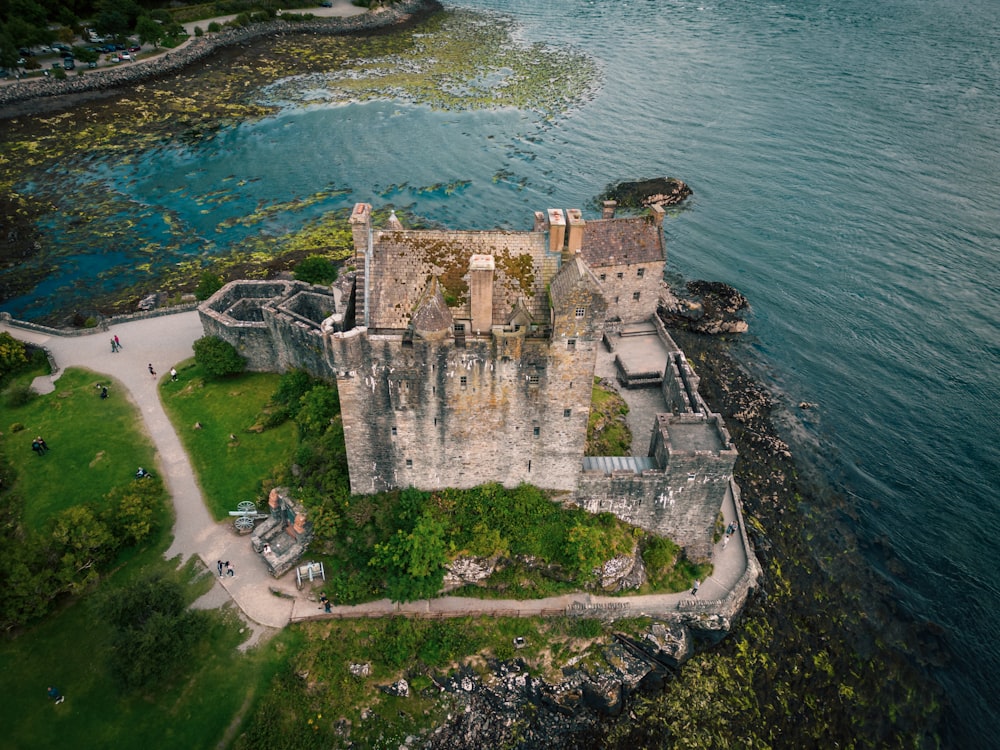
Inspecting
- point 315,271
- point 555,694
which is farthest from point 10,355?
point 555,694

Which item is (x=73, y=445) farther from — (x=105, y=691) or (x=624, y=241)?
(x=624, y=241)

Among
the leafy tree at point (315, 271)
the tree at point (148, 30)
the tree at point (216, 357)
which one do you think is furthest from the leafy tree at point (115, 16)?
the tree at point (216, 357)

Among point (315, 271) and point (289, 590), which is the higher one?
point (315, 271)

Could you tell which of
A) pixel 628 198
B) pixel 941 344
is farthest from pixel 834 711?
pixel 628 198

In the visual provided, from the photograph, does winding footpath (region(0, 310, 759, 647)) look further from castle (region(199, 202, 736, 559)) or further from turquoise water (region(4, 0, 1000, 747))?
turquoise water (region(4, 0, 1000, 747))

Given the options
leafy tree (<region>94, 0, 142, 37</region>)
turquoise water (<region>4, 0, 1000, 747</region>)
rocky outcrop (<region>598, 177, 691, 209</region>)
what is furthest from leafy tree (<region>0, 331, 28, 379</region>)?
leafy tree (<region>94, 0, 142, 37</region>)

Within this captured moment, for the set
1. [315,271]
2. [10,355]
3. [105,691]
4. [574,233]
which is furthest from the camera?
[315,271]

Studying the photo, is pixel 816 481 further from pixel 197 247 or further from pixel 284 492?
pixel 197 247

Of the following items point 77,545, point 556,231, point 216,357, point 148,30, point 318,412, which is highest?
point 556,231
